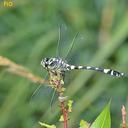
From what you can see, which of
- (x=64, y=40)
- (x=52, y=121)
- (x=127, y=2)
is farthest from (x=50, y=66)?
(x=127, y=2)

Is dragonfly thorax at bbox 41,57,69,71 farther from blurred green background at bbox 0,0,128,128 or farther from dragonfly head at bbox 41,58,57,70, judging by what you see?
blurred green background at bbox 0,0,128,128

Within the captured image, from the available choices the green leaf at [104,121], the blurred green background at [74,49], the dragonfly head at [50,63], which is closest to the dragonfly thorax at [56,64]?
the dragonfly head at [50,63]

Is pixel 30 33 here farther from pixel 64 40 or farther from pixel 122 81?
pixel 64 40

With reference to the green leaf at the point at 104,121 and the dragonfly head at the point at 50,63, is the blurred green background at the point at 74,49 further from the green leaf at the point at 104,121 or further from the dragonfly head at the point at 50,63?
the green leaf at the point at 104,121


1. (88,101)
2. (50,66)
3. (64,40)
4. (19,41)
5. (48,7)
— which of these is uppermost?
(48,7)

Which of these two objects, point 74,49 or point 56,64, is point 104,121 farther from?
point 74,49

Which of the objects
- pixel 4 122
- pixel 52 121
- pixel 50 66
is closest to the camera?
pixel 50 66

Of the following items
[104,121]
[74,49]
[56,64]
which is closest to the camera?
[104,121]

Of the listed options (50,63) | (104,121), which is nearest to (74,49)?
(50,63)
